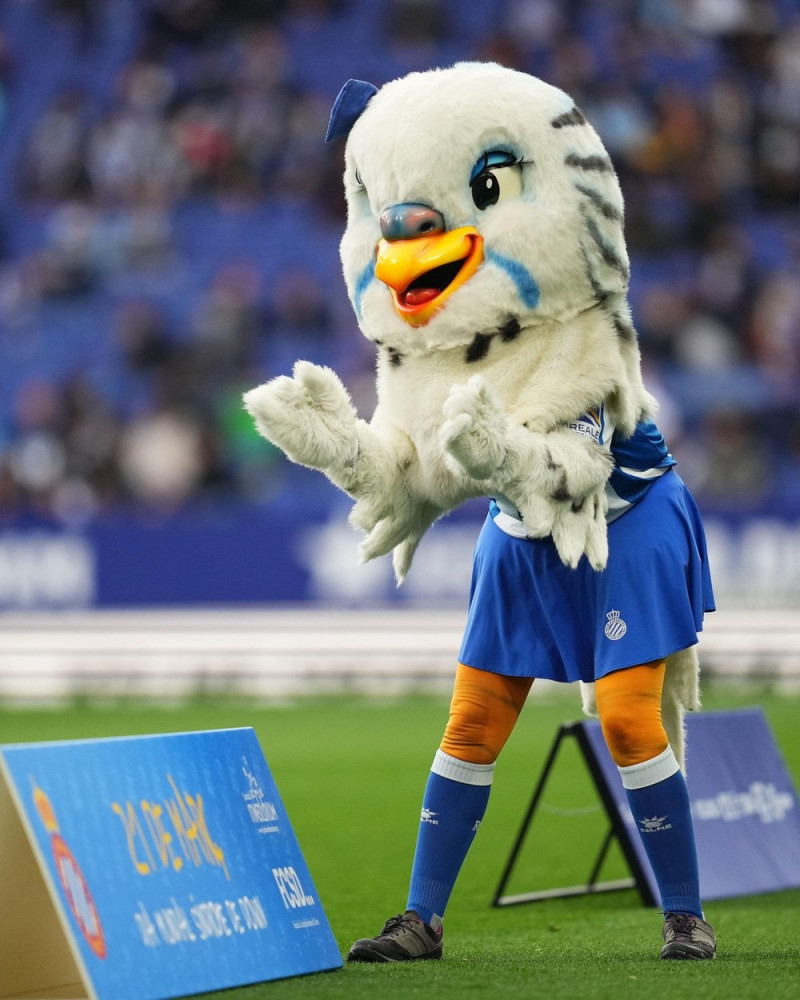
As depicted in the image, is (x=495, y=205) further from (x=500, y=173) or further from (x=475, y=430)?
(x=475, y=430)

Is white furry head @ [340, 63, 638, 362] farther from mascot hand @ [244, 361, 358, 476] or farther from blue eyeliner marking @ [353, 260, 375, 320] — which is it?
mascot hand @ [244, 361, 358, 476]

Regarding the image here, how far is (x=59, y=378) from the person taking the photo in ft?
45.1

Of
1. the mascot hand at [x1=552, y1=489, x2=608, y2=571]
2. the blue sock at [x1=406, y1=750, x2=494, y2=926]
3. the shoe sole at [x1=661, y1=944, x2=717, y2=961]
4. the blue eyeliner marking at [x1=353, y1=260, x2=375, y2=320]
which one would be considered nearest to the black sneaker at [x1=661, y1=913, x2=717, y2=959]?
the shoe sole at [x1=661, y1=944, x2=717, y2=961]

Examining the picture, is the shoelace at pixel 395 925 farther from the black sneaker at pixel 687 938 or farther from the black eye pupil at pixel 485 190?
the black eye pupil at pixel 485 190

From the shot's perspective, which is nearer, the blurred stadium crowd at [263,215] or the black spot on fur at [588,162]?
the black spot on fur at [588,162]

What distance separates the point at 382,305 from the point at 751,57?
1227 cm

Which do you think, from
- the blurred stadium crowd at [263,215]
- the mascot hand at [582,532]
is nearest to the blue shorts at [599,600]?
the mascot hand at [582,532]

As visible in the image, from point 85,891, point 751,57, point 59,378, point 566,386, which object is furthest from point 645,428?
point 751,57

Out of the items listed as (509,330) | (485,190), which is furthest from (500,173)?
(509,330)

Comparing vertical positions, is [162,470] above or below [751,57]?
below

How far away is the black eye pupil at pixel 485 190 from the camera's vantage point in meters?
3.63

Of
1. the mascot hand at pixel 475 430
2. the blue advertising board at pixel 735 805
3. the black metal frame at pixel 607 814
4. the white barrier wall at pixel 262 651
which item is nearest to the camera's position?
the mascot hand at pixel 475 430

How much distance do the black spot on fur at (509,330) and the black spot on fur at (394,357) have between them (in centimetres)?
25

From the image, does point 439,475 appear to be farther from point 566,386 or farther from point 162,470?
point 162,470
